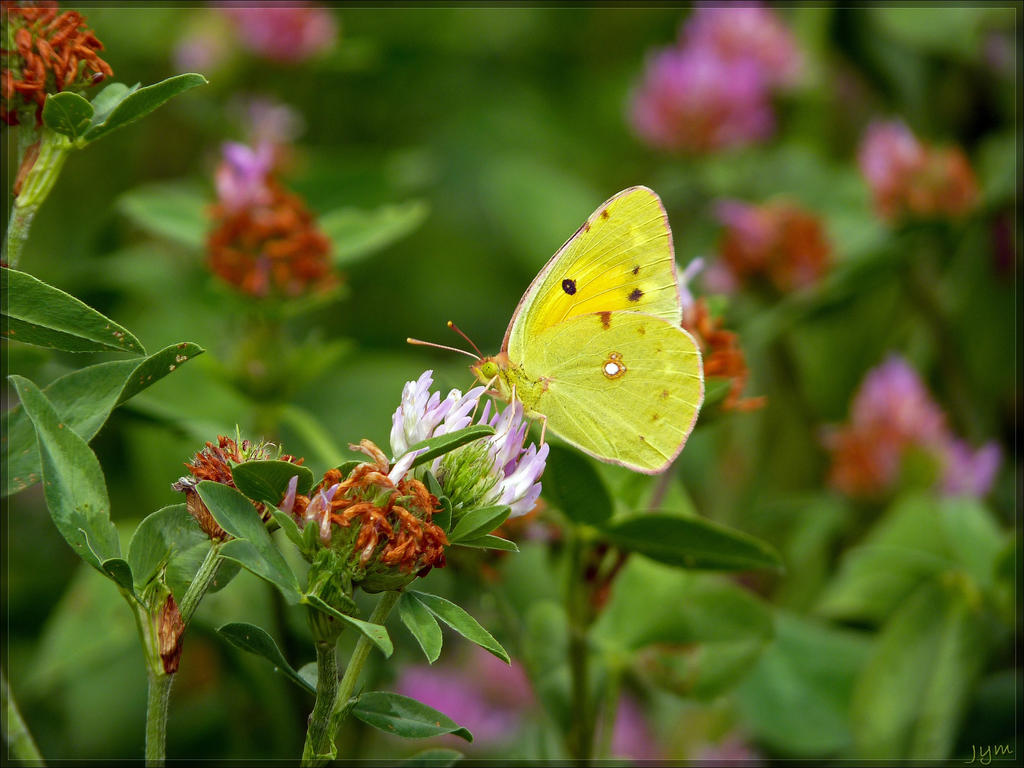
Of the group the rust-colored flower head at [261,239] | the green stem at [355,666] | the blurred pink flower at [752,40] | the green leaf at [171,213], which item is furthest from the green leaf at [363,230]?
the blurred pink flower at [752,40]

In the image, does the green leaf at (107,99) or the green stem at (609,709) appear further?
the green stem at (609,709)

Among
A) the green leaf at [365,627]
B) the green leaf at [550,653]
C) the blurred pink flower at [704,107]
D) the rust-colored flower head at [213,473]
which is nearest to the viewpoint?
the green leaf at [365,627]

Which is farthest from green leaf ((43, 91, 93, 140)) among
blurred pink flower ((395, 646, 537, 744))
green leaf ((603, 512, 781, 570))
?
blurred pink flower ((395, 646, 537, 744))

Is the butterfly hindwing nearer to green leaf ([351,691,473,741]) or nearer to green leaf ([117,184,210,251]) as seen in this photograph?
green leaf ([351,691,473,741])

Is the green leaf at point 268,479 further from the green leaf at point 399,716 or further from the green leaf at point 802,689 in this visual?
the green leaf at point 802,689

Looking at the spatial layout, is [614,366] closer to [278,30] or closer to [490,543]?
[490,543]

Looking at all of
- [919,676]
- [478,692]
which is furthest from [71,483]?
[478,692]

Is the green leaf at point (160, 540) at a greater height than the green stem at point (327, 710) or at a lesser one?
greater

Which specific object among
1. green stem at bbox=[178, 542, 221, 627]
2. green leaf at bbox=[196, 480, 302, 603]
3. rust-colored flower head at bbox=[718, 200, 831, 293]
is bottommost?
rust-colored flower head at bbox=[718, 200, 831, 293]
